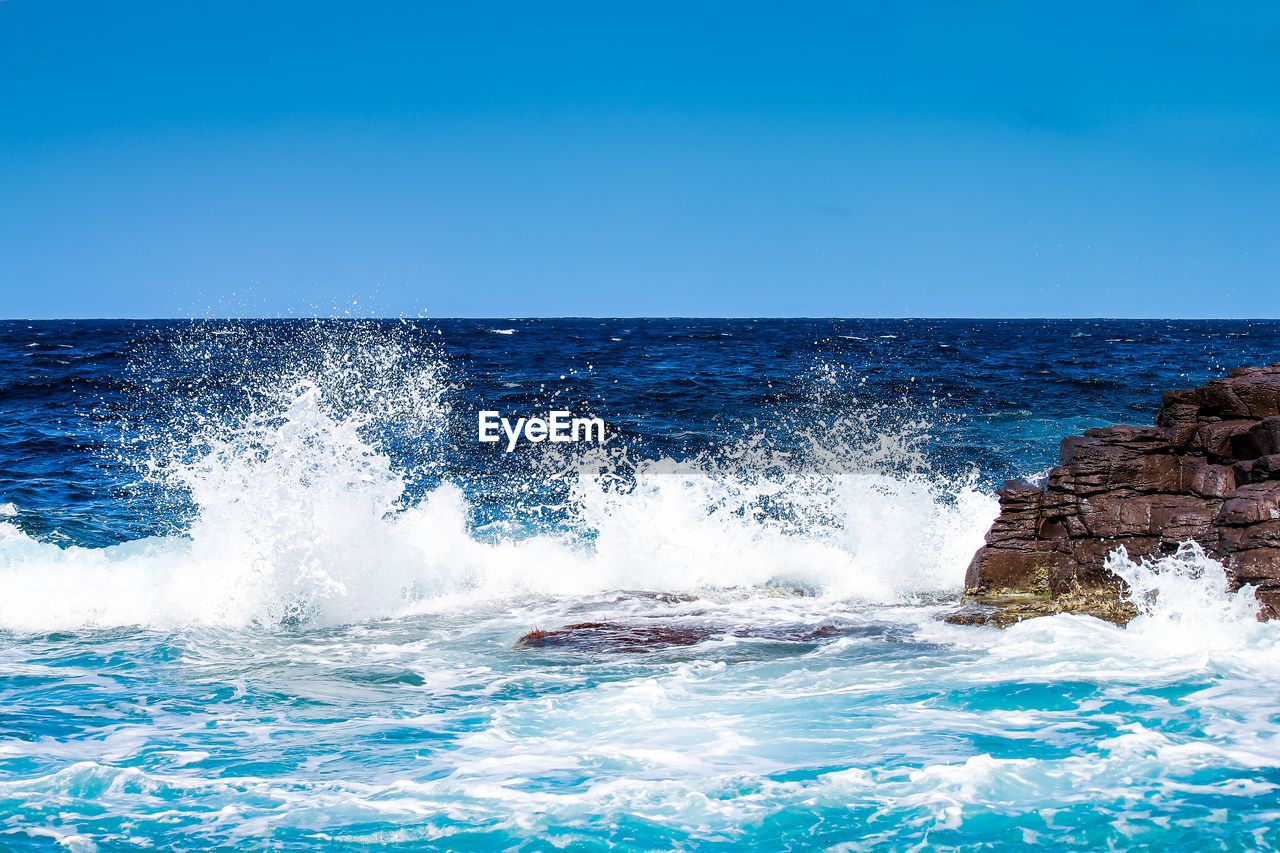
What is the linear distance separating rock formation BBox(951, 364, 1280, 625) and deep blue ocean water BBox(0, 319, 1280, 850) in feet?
1.17

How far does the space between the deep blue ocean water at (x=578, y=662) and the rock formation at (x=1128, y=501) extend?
36cm

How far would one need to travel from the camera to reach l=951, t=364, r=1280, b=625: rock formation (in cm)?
820

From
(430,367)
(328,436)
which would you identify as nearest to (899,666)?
(328,436)

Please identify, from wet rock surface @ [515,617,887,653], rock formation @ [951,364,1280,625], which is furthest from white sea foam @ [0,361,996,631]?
wet rock surface @ [515,617,887,653]

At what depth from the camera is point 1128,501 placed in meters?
8.73

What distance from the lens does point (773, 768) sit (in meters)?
5.43

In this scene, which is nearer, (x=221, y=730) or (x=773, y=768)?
(x=773, y=768)

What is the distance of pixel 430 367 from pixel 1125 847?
27.1 metres

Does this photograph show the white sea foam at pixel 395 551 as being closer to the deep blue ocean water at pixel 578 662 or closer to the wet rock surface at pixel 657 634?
the deep blue ocean water at pixel 578 662

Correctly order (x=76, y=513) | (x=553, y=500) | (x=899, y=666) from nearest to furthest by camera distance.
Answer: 1. (x=899, y=666)
2. (x=76, y=513)
3. (x=553, y=500)

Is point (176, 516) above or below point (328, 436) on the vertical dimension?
below

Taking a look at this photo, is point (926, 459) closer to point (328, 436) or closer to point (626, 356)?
point (328, 436)

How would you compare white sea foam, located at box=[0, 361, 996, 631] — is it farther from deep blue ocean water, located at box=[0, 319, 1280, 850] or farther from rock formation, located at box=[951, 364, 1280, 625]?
rock formation, located at box=[951, 364, 1280, 625]

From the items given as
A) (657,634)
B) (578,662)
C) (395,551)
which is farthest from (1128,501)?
(395,551)
